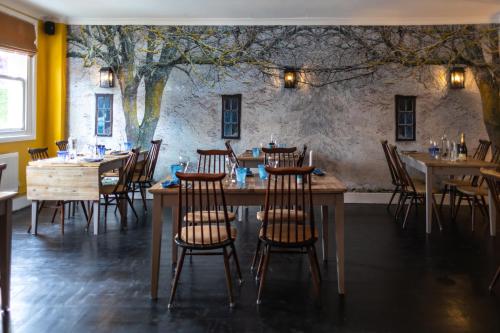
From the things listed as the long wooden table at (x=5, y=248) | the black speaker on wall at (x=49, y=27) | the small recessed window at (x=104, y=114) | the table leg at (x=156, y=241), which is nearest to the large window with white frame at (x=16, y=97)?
the black speaker on wall at (x=49, y=27)

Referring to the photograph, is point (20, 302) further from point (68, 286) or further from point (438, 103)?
point (438, 103)

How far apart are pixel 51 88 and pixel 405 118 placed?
5.43 meters

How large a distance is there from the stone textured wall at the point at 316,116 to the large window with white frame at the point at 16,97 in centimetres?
63

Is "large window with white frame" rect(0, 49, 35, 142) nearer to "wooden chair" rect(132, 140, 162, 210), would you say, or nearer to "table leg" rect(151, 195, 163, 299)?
"wooden chair" rect(132, 140, 162, 210)

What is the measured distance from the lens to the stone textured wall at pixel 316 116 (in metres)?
6.17

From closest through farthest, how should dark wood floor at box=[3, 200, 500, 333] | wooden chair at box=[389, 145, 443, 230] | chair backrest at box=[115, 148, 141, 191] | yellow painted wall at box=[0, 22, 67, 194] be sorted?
dark wood floor at box=[3, 200, 500, 333]
chair backrest at box=[115, 148, 141, 191]
wooden chair at box=[389, 145, 443, 230]
yellow painted wall at box=[0, 22, 67, 194]

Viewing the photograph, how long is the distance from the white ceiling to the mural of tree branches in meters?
0.12

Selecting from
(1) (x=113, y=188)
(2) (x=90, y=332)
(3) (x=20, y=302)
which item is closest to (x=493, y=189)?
(2) (x=90, y=332)

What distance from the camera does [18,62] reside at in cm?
577

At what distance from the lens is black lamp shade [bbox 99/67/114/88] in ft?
Answer: 20.5

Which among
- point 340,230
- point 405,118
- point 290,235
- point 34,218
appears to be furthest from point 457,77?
point 34,218

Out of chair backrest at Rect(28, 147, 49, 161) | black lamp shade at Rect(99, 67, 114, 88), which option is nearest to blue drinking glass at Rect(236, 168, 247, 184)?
chair backrest at Rect(28, 147, 49, 161)

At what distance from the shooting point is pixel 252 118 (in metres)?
6.35

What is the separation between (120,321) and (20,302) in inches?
30.1
